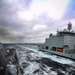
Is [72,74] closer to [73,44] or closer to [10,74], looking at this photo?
[10,74]

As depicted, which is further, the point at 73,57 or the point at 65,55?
the point at 65,55

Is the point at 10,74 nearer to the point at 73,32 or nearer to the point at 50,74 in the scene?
the point at 50,74

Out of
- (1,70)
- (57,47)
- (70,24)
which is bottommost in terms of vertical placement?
(1,70)

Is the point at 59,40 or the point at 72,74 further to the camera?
the point at 59,40

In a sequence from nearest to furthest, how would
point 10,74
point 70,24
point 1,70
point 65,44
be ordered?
1. point 1,70
2. point 10,74
3. point 65,44
4. point 70,24

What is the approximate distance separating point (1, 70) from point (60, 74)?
858 centimetres

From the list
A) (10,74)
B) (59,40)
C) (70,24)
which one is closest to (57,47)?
(59,40)

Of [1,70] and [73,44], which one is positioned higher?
[73,44]

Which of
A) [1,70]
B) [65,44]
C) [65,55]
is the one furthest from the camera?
[65,44]

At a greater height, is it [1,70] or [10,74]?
[1,70]

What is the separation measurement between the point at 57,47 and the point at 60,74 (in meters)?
20.5

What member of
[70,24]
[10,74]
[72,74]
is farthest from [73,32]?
[10,74]

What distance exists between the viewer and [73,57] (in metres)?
24.9

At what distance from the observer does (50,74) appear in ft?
47.4
